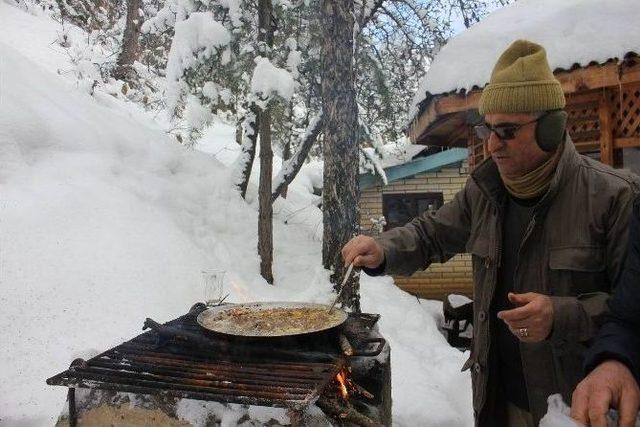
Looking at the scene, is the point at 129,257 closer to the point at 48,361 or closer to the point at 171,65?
the point at 48,361

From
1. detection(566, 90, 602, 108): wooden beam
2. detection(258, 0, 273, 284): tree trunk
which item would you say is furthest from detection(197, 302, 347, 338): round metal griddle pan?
detection(258, 0, 273, 284): tree trunk

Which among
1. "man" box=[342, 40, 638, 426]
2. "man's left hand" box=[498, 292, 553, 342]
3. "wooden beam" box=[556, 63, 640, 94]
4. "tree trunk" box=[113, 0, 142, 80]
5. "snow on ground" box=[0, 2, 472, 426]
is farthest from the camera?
"tree trunk" box=[113, 0, 142, 80]

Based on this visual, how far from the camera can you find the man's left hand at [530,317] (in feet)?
6.17

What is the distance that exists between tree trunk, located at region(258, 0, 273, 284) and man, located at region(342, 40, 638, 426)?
24.2 ft

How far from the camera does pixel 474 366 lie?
2.66m

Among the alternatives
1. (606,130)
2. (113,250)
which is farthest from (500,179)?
(113,250)

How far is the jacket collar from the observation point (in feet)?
7.54

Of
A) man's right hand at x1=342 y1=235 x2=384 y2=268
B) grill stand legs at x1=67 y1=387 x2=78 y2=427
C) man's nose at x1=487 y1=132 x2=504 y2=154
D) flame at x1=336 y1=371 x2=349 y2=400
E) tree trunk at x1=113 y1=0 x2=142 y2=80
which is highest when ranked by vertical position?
tree trunk at x1=113 y1=0 x2=142 y2=80

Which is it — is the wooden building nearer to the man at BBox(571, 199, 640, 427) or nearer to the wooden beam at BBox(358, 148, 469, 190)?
the man at BBox(571, 199, 640, 427)

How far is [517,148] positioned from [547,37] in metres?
3.73

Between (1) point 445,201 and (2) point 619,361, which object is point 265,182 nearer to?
(1) point 445,201

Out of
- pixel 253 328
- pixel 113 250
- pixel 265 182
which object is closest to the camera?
pixel 253 328

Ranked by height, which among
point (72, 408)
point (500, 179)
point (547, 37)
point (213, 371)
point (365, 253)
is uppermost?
point (547, 37)

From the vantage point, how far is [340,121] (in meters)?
7.38
